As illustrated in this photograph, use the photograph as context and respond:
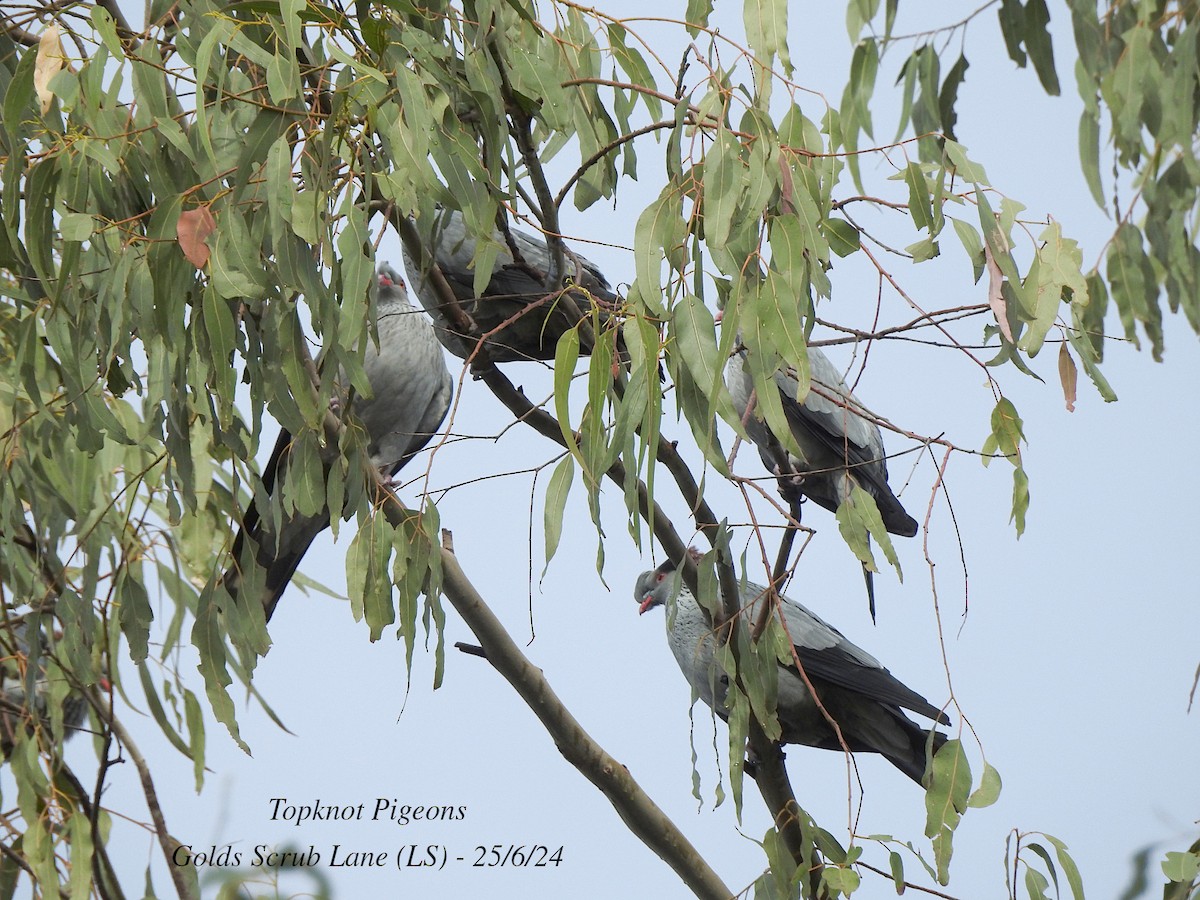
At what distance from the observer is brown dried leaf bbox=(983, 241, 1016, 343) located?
54.9 inches

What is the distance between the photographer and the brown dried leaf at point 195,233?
1.38m

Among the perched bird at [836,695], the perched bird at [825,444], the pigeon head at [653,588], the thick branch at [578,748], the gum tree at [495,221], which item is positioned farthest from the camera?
the pigeon head at [653,588]

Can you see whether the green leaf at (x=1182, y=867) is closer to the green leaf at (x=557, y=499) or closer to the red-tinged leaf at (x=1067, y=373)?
the red-tinged leaf at (x=1067, y=373)

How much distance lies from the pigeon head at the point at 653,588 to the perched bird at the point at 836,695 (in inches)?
13.6

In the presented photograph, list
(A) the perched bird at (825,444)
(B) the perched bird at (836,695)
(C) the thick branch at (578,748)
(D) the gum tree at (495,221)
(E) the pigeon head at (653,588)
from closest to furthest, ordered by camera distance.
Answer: (D) the gum tree at (495,221)
(C) the thick branch at (578,748)
(B) the perched bird at (836,695)
(A) the perched bird at (825,444)
(E) the pigeon head at (653,588)

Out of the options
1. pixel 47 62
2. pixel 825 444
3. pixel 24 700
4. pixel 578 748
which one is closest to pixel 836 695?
pixel 825 444

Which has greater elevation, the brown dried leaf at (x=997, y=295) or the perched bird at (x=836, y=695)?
the perched bird at (x=836, y=695)

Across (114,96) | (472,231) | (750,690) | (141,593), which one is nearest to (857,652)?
(750,690)

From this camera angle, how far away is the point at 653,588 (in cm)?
375

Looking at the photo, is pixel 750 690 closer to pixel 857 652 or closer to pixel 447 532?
pixel 447 532

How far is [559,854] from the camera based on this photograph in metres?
2.72

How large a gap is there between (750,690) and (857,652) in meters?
1.22

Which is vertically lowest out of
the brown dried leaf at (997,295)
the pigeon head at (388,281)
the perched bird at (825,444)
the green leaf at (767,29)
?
the brown dried leaf at (997,295)

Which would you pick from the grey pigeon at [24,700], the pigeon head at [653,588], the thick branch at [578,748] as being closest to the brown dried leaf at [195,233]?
the thick branch at [578,748]
